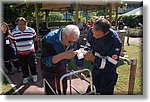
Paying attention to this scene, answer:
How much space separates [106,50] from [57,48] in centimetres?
45

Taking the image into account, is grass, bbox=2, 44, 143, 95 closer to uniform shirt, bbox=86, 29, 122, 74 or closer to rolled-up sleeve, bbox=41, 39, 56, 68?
uniform shirt, bbox=86, 29, 122, 74

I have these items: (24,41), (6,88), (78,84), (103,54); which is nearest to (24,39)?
(24,41)

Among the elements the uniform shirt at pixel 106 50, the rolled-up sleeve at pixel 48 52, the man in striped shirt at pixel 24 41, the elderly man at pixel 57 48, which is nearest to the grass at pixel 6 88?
the man in striped shirt at pixel 24 41

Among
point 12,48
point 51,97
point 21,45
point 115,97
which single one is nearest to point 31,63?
point 21,45

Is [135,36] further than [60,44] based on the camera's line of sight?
Yes

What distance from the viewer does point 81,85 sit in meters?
2.71

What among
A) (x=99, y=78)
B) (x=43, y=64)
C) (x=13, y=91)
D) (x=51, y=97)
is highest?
(x=43, y=64)

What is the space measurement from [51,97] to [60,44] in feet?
1.77

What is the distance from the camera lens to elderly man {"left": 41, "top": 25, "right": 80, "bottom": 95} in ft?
5.78

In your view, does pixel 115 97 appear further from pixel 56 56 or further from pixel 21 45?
pixel 21 45

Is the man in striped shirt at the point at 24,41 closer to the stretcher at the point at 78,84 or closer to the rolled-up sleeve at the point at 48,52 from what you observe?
the stretcher at the point at 78,84

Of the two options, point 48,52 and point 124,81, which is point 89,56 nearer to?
point 48,52

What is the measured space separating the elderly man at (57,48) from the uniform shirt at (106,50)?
0.22 meters

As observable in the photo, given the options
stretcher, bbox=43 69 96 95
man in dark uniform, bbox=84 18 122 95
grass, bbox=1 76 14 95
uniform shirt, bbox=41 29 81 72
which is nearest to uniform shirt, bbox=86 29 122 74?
man in dark uniform, bbox=84 18 122 95
